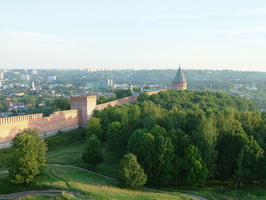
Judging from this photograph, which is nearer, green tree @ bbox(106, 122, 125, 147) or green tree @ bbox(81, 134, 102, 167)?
green tree @ bbox(81, 134, 102, 167)

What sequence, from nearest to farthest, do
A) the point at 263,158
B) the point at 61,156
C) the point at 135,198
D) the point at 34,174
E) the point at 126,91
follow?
the point at 135,198 < the point at 34,174 < the point at 263,158 < the point at 61,156 < the point at 126,91

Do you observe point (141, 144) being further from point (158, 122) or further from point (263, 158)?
point (263, 158)

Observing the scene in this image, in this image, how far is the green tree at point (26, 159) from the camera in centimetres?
1808

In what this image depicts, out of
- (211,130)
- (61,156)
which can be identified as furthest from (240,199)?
(61,156)

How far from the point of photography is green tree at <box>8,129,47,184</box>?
59.3 feet

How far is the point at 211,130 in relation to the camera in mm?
21422

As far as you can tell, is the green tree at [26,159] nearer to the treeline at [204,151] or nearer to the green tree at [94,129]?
the treeline at [204,151]

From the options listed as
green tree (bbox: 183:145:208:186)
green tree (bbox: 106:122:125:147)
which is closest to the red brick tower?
green tree (bbox: 106:122:125:147)

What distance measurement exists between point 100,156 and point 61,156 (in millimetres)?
5258

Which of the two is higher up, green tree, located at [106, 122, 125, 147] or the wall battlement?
the wall battlement

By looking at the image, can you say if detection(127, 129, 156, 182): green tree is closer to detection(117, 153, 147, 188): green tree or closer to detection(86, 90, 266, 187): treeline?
detection(86, 90, 266, 187): treeline

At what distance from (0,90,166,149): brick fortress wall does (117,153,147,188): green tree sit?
605 inches

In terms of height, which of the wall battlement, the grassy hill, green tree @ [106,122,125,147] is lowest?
the grassy hill

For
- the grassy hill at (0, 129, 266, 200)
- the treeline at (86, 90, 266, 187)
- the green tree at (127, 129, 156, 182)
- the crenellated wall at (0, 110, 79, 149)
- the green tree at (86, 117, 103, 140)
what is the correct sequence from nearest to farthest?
1. the grassy hill at (0, 129, 266, 200)
2. the treeline at (86, 90, 266, 187)
3. the green tree at (127, 129, 156, 182)
4. the crenellated wall at (0, 110, 79, 149)
5. the green tree at (86, 117, 103, 140)
